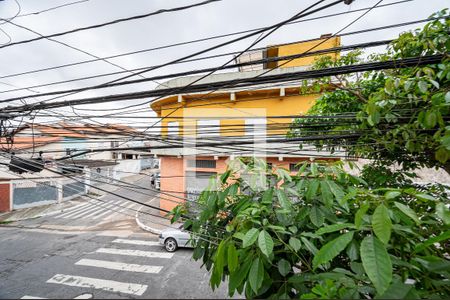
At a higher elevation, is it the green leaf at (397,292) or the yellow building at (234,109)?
the yellow building at (234,109)

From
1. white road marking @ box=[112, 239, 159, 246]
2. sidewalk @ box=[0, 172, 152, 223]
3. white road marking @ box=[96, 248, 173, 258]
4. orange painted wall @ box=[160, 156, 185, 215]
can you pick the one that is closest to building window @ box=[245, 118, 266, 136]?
orange painted wall @ box=[160, 156, 185, 215]

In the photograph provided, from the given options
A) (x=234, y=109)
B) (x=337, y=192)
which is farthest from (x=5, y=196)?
(x=337, y=192)

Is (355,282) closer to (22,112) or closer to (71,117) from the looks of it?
(71,117)

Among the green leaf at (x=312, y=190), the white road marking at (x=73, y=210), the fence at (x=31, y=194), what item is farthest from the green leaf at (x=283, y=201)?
the white road marking at (x=73, y=210)

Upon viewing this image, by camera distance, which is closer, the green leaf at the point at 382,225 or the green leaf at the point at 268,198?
the green leaf at the point at 382,225

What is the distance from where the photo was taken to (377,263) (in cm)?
80

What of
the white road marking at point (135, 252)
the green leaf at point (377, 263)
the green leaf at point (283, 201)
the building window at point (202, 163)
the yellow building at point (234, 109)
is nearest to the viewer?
the green leaf at point (377, 263)

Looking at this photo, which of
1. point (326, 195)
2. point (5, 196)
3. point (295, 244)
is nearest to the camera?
point (295, 244)

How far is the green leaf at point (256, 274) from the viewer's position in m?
1.16

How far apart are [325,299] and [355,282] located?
1.05 ft

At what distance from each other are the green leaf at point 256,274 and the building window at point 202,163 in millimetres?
7940

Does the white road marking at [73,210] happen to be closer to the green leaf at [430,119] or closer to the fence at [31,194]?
the fence at [31,194]

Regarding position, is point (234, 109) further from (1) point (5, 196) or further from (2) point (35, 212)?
(1) point (5, 196)

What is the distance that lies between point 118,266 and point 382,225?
6981 millimetres
